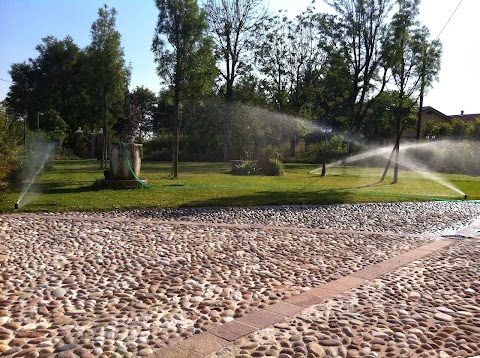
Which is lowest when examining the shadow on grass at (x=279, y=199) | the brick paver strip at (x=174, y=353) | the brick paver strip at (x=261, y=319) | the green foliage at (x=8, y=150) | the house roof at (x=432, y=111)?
the brick paver strip at (x=174, y=353)

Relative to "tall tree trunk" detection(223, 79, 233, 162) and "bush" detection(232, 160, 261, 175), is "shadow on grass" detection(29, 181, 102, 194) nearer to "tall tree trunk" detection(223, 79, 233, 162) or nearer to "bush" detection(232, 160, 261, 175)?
"bush" detection(232, 160, 261, 175)

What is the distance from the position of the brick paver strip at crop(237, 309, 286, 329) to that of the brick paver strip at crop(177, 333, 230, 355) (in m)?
0.39

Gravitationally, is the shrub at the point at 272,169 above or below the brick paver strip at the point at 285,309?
above

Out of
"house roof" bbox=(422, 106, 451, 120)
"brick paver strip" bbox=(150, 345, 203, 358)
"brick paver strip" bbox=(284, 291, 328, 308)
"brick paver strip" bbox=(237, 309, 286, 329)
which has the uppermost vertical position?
"house roof" bbox=(422, 106, 451, 120)

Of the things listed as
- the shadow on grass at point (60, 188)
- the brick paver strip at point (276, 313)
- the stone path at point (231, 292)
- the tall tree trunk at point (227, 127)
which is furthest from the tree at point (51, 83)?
the brick paver strip at point (276, 313)

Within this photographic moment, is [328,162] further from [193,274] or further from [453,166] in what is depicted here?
[193,274]

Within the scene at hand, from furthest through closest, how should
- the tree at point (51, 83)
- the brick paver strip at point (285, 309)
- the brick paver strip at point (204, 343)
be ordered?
the tree at point (51, 83) < the brick paver strip at point (285, 309) < the brick paver strip at point (204, 343)

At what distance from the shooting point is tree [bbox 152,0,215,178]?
1655 cm

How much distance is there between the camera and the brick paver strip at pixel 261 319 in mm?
3490

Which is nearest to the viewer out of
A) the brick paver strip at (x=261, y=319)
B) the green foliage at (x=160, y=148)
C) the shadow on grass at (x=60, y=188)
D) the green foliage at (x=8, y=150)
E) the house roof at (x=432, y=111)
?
the brick paver strip at (x=261, y=319)

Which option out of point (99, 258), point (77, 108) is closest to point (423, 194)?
point (99, 258)

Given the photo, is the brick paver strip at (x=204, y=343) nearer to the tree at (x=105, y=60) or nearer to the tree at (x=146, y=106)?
the tree at (x=105, y=60)

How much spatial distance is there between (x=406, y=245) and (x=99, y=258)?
4.28 meters

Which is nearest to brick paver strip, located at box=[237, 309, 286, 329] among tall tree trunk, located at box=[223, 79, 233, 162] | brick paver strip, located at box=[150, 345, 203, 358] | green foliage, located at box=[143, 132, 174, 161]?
brick paver strip, located at box=[150, 345, 203, 358]
